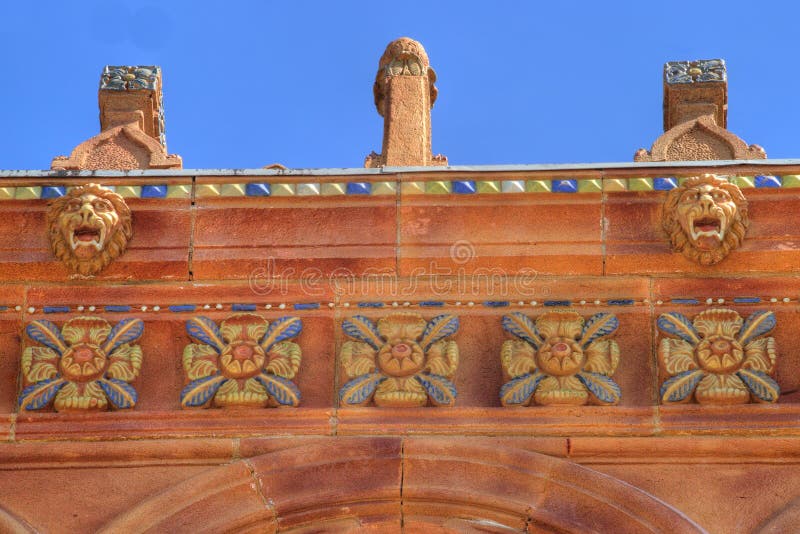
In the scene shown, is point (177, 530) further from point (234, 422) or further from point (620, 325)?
point (620, 325)

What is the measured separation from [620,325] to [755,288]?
0.61 m

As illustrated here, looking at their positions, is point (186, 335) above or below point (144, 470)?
above

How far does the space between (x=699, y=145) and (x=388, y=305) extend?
1.83 m

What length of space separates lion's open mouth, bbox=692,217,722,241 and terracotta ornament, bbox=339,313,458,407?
1.11 metres

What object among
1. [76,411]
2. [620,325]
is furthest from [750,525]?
[76,411]

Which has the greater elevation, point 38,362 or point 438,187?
point 438,187

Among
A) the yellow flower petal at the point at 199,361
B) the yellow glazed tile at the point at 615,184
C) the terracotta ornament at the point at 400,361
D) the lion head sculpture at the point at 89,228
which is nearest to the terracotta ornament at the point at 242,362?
the yellow flower petal at the point at 199,361

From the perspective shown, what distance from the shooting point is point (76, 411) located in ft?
25.4

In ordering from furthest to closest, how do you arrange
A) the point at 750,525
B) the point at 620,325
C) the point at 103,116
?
the point at 103,116 → the point at 620,325 → the point at 750,525

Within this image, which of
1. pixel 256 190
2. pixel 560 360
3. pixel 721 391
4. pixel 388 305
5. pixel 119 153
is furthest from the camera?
pixel 119 153

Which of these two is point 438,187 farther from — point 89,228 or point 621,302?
point 89,228

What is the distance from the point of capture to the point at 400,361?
778cm

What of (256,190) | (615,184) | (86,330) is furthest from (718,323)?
(86,330)

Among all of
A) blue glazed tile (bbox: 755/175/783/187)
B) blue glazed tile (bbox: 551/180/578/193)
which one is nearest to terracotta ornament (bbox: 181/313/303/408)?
blue glazed tile (bbox: 551/180/578/193)
